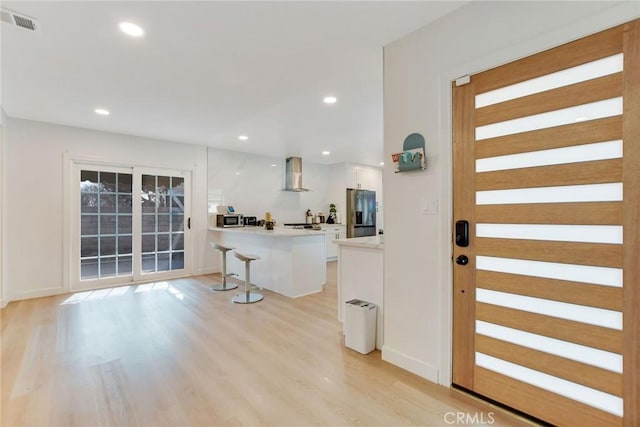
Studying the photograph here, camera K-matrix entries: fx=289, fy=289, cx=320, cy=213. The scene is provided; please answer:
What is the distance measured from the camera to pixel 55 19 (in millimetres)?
2062

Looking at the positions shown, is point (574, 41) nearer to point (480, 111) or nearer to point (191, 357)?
point (480, 111)

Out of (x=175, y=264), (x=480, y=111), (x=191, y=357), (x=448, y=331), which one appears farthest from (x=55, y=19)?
(x=175, y=264)

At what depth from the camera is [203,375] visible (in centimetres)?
219

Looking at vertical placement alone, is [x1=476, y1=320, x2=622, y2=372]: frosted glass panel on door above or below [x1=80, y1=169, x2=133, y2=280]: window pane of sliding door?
below

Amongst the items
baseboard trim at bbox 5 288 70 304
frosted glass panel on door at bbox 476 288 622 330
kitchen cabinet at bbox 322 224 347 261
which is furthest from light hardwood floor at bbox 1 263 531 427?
kitchen cabinet at bbox 322 224 347 261

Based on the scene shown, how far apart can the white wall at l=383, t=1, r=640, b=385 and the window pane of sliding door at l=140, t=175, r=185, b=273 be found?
452 cm

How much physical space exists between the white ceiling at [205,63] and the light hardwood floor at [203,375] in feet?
8.49

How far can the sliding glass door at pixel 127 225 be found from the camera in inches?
182

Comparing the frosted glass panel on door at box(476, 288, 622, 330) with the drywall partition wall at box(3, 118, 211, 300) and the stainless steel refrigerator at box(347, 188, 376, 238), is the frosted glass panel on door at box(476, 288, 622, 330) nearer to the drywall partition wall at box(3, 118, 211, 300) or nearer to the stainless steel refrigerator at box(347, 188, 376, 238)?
the stainless steel refrigerator at box(347, 188, 376, 238)

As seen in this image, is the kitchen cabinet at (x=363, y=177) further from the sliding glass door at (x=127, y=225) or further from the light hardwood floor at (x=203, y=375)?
the light hardwood floor at (x=203, y=375)

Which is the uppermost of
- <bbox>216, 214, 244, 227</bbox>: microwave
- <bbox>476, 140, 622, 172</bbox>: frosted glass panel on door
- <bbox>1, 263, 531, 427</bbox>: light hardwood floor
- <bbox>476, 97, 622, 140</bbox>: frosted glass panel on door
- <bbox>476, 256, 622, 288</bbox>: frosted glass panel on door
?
<bbox>476, 97, 622, 140</bbox>: frosted glass panel on door

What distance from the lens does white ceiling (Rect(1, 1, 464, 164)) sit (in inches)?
78.8

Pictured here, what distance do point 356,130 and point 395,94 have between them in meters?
2.49

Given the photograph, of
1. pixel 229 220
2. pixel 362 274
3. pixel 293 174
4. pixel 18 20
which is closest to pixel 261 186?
pixel 293 174
